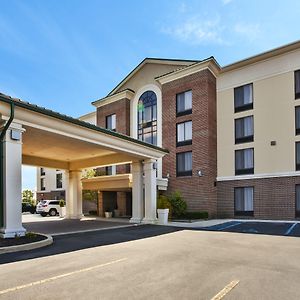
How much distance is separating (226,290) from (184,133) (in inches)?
831

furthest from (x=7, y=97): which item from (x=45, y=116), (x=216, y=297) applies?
→ (x=216, y=297)

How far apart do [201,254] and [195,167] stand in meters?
16.3

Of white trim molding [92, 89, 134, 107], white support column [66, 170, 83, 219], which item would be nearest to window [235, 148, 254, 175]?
white trim molding [92, 89, 134, 107]

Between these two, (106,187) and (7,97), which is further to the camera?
(106,187)

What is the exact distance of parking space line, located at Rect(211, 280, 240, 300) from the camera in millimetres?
4859

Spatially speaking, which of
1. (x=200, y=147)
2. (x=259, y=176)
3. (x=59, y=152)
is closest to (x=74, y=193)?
(x=59, y=152)

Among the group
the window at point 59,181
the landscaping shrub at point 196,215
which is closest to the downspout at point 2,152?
the landscaping shrub at point 196,215

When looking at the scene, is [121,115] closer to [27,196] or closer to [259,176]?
[259,176]

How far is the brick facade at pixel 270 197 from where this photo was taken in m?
21.8

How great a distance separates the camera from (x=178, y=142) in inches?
1033

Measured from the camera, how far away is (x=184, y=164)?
25625mm

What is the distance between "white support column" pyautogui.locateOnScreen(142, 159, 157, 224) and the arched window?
29.3ft

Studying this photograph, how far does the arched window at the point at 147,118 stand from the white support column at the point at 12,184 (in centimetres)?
1763

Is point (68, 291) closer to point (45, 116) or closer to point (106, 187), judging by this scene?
point (45, 116)
